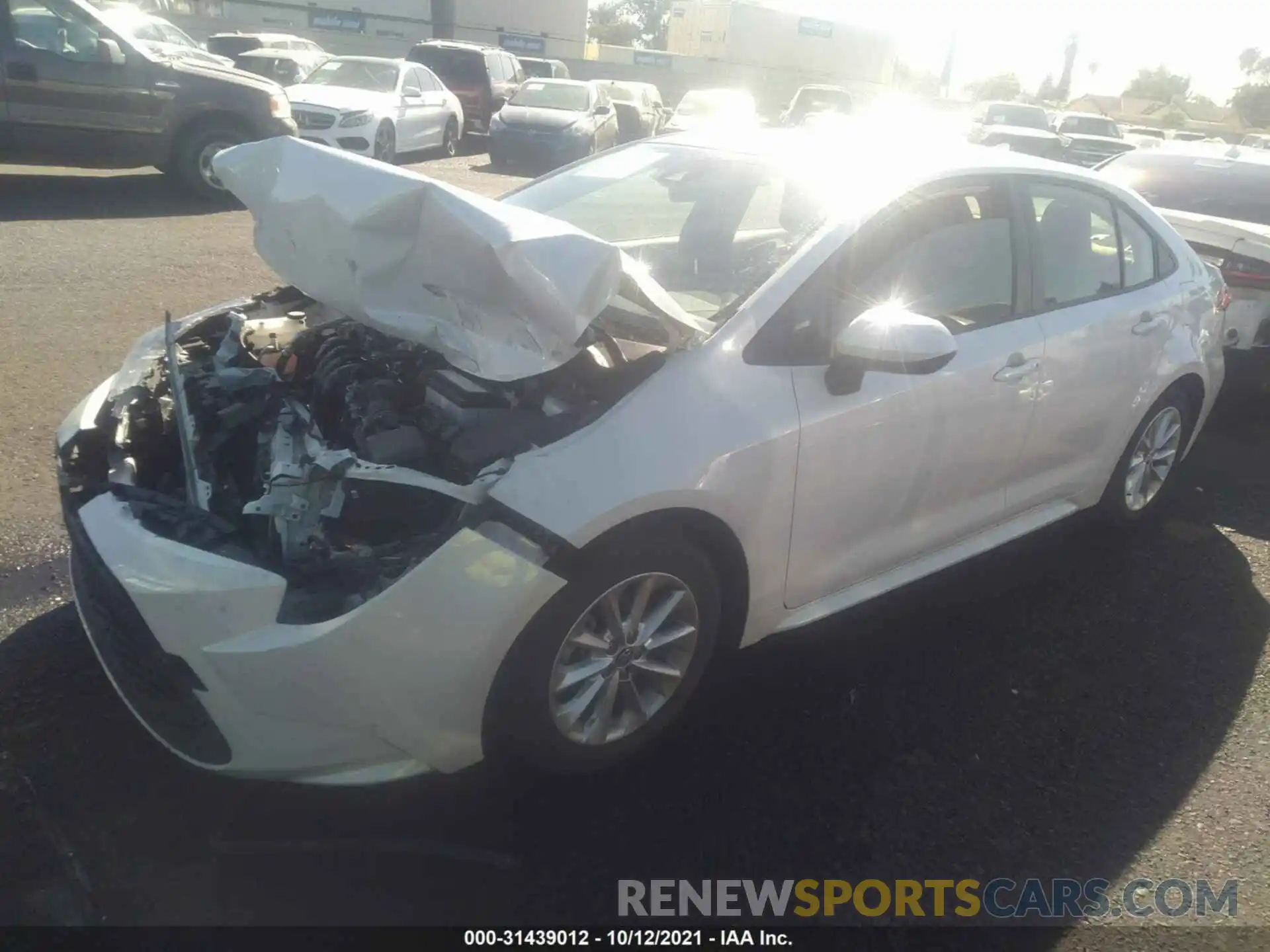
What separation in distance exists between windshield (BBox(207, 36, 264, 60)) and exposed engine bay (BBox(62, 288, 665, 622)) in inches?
858

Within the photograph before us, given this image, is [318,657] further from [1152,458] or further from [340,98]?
[340,98]

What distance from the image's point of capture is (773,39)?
48438 millimetres

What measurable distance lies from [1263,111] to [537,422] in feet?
228

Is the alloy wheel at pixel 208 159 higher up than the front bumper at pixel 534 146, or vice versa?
the alloy wheel at pixel 208 159

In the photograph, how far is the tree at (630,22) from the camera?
81500 mm

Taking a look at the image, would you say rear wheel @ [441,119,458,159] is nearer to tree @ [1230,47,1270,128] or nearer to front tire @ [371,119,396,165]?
front tire @ [371,119,396,165]

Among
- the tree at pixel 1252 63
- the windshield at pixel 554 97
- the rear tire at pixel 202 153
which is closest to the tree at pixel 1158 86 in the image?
the tree at pixel 1252 63

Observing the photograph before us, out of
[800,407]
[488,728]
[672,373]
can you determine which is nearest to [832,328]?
[800,407]

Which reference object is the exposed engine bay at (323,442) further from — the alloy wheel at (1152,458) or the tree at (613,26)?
the tree at (613,26)

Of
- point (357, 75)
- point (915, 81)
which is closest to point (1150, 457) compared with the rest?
point (357, 75)

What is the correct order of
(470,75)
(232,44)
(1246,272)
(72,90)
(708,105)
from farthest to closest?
(708,105)
(232,44)
(470,75)
(72,90)
(1246,272)

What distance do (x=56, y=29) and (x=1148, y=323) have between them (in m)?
10.0

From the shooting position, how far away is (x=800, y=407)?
9.51 feet

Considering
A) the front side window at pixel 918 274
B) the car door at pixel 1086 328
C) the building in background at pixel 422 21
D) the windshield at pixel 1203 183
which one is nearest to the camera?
the front side window at pixel 918 274
